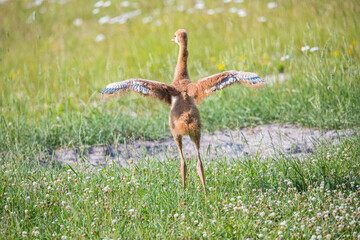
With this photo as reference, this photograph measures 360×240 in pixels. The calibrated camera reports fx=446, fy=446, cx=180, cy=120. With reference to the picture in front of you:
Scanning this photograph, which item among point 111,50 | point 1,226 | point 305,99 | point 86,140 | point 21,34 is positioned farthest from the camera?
point 21,34

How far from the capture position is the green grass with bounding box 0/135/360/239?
3668 mm

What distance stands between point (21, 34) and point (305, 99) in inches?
341

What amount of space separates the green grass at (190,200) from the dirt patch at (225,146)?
1.45 feet

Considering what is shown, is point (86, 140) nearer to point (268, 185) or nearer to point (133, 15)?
point (268, 185)

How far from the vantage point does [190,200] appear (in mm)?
4168

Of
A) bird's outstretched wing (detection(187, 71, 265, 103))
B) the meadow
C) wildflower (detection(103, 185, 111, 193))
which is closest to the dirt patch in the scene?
the meadow

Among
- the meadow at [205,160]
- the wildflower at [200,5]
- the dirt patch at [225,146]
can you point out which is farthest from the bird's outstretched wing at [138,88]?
the wildflower at [200,5]

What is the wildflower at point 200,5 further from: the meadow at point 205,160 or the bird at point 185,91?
the bird at point 185,91

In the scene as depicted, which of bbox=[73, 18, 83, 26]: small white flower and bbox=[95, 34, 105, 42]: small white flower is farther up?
bbox=[73, 18, 83, 26]: small white flower

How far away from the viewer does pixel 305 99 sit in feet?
20.2

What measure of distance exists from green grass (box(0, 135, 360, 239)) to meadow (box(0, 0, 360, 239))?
1 cm

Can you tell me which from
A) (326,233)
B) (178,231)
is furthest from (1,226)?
(326,233)

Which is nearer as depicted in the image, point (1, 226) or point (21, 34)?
point (1, 226)

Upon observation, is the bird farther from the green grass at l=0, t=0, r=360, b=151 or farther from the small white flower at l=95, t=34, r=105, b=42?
the small white flower at l=95, t=34, r=105, b=42
